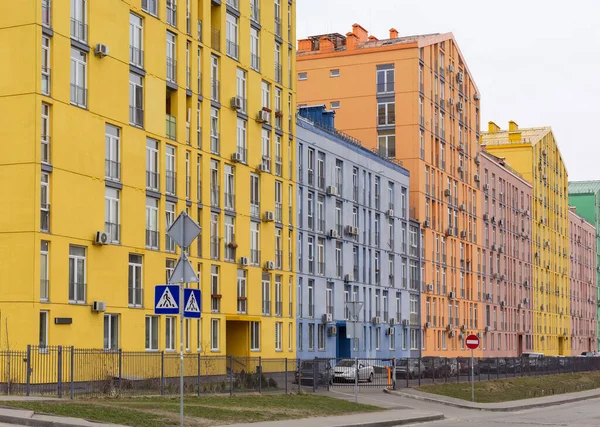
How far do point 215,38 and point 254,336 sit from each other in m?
14.4

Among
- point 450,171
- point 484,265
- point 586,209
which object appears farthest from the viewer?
point 586,209

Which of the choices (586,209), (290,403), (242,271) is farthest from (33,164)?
(586,209)

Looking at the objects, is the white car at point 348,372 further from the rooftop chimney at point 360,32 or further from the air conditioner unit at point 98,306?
the rooftop chimney at point 360,32

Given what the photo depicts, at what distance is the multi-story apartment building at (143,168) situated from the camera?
37.5 m

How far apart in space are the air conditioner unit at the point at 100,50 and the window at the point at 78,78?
50 cm

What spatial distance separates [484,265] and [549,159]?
28.3 meters

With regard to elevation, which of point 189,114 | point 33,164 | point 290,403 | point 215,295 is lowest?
point 290,403

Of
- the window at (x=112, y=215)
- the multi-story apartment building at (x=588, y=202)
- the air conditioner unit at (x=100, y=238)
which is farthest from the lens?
the multi-story apartment building at (x=588, y=202)

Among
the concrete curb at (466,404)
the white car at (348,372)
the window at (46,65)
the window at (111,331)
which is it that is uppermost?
the window at (46,65)

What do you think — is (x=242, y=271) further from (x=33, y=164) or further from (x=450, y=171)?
(x=450, y=171)

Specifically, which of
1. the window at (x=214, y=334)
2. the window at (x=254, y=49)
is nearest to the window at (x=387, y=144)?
the window at (x=254, y=49)

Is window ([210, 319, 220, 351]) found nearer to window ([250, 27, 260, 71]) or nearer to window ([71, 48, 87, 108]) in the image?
window ([250, 27, 260, 71])

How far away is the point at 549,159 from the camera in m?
116

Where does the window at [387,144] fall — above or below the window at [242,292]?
above
